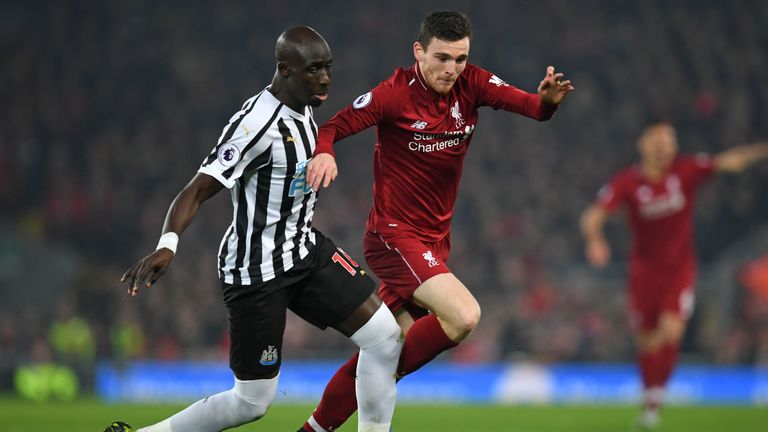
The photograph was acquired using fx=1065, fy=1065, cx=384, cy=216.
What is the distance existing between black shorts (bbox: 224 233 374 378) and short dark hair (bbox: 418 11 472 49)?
4.19 ft

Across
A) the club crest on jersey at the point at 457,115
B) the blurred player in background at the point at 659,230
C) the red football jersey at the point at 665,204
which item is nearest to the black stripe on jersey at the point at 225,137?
the club crest on jersey at the point at 457,115

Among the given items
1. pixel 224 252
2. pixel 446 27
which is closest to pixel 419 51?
pixel 446 27

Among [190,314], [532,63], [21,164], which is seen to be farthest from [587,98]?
[21,164]

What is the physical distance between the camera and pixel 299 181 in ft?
17.9

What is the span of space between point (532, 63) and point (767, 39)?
15.0 feet

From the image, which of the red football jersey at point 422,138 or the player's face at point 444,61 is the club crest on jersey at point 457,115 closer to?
the red football jersey at point 422,138

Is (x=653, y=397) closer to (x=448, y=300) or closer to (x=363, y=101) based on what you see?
(x=448, y=300)

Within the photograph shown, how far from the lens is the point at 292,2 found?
2225cm

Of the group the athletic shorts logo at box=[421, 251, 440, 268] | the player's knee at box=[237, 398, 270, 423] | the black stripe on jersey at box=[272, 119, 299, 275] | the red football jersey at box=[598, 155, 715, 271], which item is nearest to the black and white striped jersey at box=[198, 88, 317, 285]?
the black stripe on jersey at box=[272, 119, 299, 275]

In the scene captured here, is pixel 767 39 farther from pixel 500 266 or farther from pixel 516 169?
pixel 500 266

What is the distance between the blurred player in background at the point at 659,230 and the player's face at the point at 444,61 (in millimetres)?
4257

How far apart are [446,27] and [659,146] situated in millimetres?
4742

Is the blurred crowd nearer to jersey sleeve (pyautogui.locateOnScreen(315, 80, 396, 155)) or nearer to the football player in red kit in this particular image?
the football player in red kit

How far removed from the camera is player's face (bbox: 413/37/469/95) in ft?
18.9
